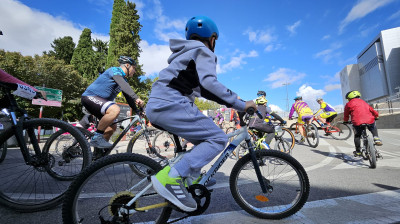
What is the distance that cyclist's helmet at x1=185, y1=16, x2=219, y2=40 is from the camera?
6.50ft

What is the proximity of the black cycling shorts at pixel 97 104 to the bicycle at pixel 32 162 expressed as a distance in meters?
0.68

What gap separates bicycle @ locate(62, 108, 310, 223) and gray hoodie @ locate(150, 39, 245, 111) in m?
0.56

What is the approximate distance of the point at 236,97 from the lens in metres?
1.79

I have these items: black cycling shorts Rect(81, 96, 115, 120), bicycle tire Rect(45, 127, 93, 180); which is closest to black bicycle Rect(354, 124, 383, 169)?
black cycling shorts Rect(81, 96, 115, 120)

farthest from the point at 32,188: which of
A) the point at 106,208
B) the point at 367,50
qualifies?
the point at 367,50

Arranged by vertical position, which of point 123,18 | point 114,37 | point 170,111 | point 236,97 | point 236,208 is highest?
point 123,18

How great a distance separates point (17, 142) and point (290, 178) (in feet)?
9.61

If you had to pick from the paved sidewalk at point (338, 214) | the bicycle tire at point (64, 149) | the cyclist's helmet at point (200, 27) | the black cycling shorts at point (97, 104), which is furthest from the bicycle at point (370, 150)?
the bicycle tire at point (64, 149)

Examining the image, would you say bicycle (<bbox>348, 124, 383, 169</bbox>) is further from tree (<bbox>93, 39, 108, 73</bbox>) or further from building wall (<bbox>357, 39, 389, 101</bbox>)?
building wall (<bbox>357, 39, 389, 101</bbox>)

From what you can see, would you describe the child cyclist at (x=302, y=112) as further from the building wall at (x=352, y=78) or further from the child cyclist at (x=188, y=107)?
the building wall at (x=352, y=78)

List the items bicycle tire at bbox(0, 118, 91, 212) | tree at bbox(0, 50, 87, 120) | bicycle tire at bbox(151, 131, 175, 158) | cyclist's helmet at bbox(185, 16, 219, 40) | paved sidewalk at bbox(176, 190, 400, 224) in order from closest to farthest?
1. paved sidewalk at bbox(176, 190, 400, 224)
2. cyclist's helmet at bbox(185, 16, 219, 40)
3. bicycle tire at bbox(0, 118, 91, 212)
4. bicycle tire at bbox(151, 131, 175, 158)
5. tree at bbox(0, 50, 87, 120)

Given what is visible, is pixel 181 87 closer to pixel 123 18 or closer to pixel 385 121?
pixel 385 121

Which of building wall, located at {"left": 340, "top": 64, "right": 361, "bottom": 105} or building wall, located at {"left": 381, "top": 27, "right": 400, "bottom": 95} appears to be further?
building wall, located at {"left": 340, "top": 64, "right": 361, "bottom": 105}

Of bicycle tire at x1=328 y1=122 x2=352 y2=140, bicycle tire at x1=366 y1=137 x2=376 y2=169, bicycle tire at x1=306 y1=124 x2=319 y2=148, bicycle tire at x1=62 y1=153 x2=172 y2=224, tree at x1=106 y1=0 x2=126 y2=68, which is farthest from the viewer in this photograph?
tree at x1=106 y1=0 x2=126 y2=68
